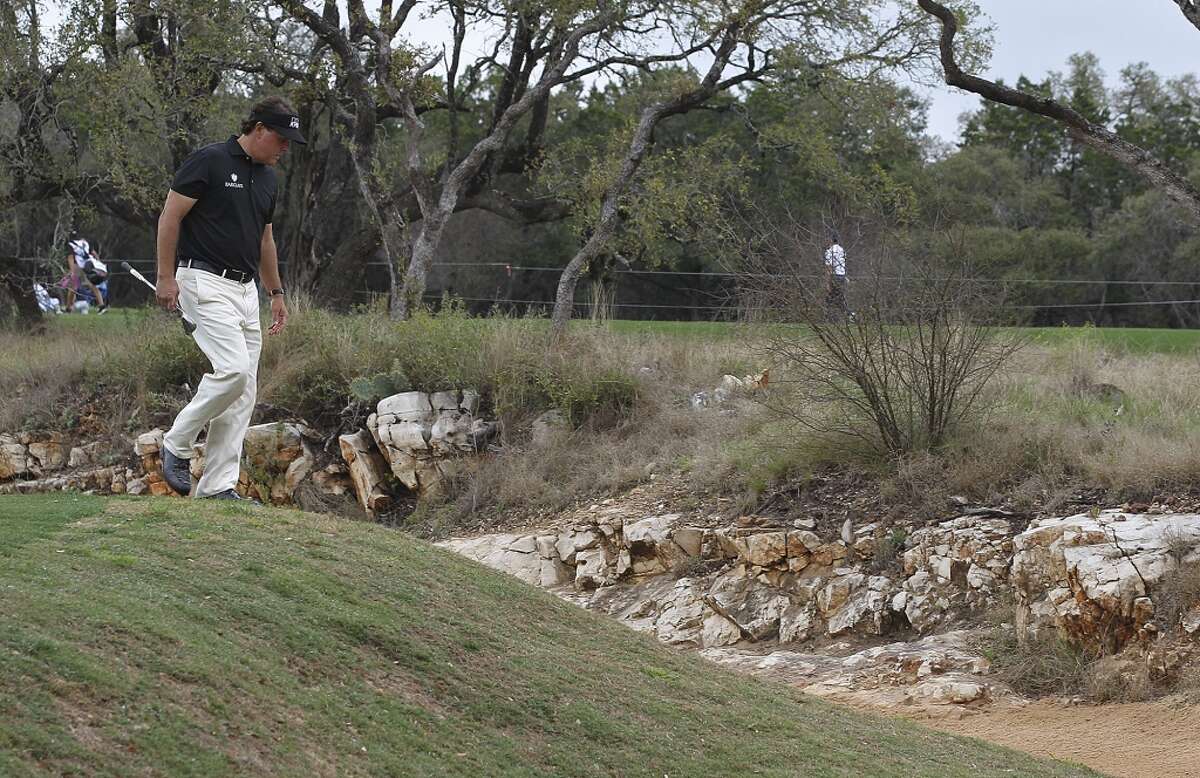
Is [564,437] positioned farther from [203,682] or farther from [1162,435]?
[203,682]

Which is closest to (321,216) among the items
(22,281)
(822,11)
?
(22,281)

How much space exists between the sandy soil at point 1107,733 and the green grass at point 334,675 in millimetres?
855

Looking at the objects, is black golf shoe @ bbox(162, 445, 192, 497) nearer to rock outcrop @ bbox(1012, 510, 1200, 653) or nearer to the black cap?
the black cap

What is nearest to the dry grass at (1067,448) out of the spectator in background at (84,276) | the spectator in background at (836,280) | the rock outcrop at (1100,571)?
the rock outcrop at (1100,571)

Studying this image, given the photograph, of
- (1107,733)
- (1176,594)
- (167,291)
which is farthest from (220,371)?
(1176,594)

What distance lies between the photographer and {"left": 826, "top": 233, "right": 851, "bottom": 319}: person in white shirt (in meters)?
12.1

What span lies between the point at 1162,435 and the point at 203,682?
9.06 m

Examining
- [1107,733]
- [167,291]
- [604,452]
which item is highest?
[167,291]

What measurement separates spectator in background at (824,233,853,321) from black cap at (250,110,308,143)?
18.8ft

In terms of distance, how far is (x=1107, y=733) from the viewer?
27.2ft

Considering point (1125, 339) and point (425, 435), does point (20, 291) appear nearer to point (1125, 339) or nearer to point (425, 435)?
point (425, 435)

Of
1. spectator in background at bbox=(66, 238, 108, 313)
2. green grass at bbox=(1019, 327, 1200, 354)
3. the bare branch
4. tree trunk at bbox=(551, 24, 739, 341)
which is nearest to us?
the bare branch

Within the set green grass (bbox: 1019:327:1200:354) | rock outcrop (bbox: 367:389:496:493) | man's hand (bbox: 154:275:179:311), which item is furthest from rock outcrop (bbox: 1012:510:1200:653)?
rock outcrop (bbox: 367:389:496:493)

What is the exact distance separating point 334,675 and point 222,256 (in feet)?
11.4
